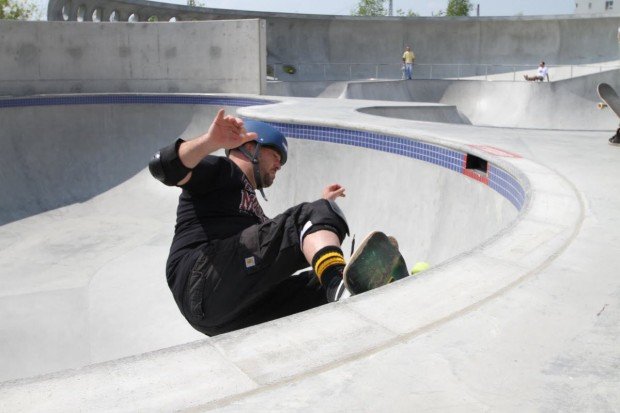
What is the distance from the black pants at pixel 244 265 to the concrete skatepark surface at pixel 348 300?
24.5 inches

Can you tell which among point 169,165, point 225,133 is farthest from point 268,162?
point 169,165

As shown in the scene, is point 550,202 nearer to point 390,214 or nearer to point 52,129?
point 390,214

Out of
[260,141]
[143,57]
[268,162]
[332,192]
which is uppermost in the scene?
[143,57]

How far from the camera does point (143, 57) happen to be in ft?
50.0

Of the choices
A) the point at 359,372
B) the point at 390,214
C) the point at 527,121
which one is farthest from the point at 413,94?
the point at 359,372

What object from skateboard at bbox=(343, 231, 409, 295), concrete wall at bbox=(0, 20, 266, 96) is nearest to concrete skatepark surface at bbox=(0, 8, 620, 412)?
skateboard at bbox=(343, 231, 409, 295)

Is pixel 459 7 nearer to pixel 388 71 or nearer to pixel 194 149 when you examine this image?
pixel 388 71

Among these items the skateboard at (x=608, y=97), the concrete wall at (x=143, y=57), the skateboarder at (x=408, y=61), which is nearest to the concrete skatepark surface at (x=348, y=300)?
the skateboard at (x=608, y=97)

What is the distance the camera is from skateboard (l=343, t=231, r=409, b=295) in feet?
8.99

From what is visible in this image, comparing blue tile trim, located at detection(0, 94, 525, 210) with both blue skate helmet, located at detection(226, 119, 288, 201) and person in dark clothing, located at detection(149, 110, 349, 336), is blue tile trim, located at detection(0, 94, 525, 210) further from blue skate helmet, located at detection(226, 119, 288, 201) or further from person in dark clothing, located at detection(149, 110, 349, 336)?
person in dark clothing, located at detection(149, 110, 349, 336)

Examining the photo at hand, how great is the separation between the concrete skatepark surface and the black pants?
0.62 metres

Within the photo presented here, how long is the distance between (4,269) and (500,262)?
7.04 meters

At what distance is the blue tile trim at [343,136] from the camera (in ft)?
18.1

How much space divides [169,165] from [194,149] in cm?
15
